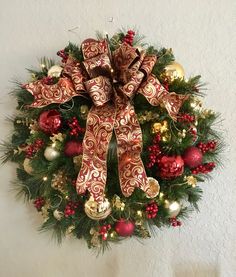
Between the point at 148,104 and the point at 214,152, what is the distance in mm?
218

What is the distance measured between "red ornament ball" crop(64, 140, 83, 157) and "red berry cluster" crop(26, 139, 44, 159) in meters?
0.07

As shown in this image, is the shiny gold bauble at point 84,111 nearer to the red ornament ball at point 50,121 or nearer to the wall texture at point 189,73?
the red ornament ball at point 50,121

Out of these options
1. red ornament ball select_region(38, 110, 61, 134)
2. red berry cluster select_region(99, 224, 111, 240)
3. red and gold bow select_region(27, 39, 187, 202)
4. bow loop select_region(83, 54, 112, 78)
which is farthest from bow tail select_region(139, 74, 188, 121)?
red berry cluster select_region(99, 224, 111, 240)

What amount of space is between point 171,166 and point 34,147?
1.13 feet

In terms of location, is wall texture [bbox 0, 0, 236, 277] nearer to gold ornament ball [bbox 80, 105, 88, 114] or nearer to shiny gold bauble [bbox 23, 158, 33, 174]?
shiny gold bauble [bbox 23, 158, 33, 174]

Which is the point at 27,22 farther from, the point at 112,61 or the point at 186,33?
the point at 186,33

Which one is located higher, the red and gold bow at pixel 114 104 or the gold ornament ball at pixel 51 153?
the red and gold bow at pixel 114 104

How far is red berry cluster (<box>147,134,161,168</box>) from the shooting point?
68 centimetres

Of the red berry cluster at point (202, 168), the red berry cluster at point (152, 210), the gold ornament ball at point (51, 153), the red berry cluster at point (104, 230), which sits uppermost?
the red berry cluster at point (202, 168)

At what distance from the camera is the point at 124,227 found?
737 millimetres

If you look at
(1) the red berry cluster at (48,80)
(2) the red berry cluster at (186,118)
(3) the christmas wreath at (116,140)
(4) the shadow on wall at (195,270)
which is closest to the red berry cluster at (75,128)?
(3) the christmas wreath at (116,140)

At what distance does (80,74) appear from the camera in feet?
2.33

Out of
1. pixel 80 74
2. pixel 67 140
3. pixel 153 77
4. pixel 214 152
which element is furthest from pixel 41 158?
pixel 214 152

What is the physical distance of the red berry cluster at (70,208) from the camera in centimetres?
71
